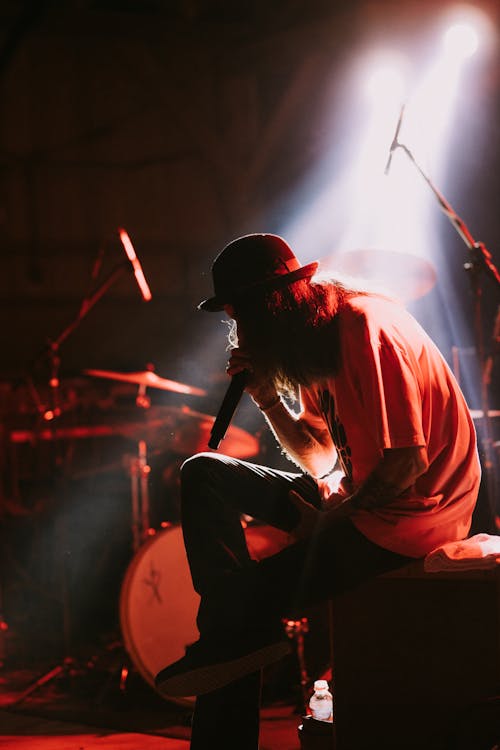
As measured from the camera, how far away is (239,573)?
1889 millimetres

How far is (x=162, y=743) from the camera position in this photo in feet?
8.57

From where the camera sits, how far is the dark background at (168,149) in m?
6.60

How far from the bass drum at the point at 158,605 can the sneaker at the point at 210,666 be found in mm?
1368

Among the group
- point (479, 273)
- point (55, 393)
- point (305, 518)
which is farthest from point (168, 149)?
point (305, 518)

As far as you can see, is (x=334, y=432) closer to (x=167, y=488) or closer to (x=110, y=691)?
(x=110, y=691)

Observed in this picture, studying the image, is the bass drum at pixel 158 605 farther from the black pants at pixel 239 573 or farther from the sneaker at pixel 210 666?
the sneaker at pixel 210 666

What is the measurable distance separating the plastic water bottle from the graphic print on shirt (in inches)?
27.8

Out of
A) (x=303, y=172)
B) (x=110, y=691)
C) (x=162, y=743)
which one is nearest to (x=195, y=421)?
(x=110, y=691)

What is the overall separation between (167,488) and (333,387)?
2.61m

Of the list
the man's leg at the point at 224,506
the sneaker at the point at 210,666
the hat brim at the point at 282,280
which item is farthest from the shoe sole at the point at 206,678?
the hat brim at the point at 282,280

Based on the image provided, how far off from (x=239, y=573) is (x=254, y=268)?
76 cm

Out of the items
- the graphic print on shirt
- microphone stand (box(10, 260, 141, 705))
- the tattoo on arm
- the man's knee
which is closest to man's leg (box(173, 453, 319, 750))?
the man's knee

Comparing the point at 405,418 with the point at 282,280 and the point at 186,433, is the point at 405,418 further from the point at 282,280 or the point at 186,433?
the point at 186,433

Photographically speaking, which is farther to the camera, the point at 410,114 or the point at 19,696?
the point at 410,114
